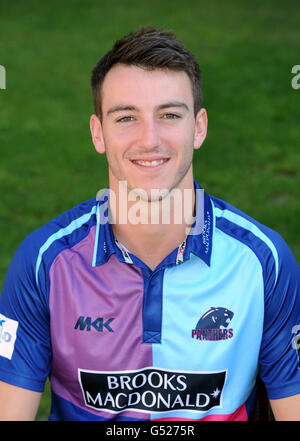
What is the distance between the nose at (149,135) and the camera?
2.30 metres

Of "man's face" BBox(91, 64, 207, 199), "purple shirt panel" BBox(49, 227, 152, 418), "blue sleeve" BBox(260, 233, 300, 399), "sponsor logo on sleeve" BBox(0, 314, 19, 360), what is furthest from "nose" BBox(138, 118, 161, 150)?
"sponsor logo on sleeve" BBox(0, 314, 19, 360)

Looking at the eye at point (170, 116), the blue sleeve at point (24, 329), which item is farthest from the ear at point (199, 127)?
the blue sleeve at point (24, 329)

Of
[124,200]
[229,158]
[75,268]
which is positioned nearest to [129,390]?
[75,268]

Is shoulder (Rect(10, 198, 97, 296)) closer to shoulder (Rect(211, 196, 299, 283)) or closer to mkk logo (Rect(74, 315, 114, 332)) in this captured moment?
mkk logo (Rect(74, 315, 114, 332))

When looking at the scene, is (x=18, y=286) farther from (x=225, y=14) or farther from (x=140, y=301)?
(x=225, y=14)

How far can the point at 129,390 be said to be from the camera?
2387 millimetres

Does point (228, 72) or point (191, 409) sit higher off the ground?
point (228, 72)

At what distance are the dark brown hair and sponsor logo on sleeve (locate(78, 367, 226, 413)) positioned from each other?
938 mm

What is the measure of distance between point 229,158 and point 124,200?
4.16 m

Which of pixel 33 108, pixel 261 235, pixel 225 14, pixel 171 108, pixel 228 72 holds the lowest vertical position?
A: pixel 261 235

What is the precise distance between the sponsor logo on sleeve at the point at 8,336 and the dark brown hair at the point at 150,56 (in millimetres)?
810

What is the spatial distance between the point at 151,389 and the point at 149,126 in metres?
0.91
